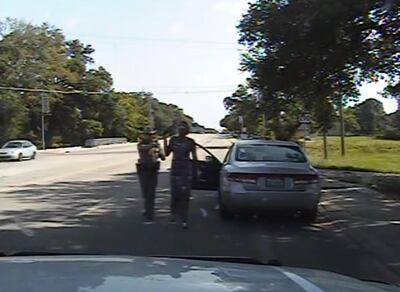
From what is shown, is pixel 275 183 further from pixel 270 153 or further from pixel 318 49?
pixel 318 49

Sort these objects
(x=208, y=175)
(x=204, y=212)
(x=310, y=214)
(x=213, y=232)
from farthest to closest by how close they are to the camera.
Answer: (x=204, y=212) < (x=208, y=175) < (x=310, y=214) < (x=213, y=232)

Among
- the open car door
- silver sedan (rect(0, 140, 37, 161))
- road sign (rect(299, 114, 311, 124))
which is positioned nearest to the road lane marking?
the open car door

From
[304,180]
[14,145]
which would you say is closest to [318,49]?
[304,180]

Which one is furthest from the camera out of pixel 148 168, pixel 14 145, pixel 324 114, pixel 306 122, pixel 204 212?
pixel 14 145

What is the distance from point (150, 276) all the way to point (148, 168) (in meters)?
10.3

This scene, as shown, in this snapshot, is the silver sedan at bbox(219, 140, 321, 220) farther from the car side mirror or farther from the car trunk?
the car side mirror

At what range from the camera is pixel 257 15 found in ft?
67.1

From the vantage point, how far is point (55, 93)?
79938 millimetres

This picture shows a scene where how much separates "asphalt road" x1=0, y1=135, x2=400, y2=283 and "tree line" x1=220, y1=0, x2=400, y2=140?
358cm

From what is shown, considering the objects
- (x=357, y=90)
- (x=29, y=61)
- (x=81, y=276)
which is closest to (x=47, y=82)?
(x=29, y=61)

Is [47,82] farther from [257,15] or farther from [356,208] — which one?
[356,208]

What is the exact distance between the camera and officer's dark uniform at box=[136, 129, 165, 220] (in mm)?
13664

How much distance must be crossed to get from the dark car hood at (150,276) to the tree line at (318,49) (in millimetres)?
10527

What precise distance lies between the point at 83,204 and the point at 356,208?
6.14 meters
